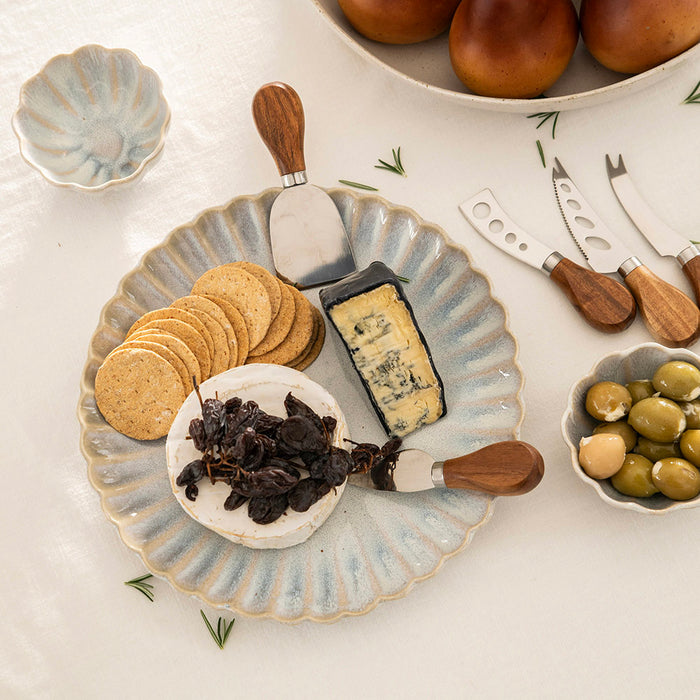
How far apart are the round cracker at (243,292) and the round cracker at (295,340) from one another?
4 cm

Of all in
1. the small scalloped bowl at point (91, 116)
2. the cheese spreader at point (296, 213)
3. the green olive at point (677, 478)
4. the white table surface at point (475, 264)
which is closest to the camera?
the green olive at point (677, 478)

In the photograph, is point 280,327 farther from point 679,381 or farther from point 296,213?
point 679,381

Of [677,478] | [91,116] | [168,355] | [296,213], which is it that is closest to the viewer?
[677,478]

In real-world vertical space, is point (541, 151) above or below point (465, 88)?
below

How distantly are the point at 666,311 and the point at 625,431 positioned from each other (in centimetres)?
26

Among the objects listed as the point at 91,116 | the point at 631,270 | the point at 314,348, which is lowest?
the point at 631,270

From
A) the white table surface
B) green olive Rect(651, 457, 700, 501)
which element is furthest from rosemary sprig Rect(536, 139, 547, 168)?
green olive Rect(651, 457, 700, 501)

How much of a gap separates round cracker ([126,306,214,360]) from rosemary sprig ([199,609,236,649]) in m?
0.47

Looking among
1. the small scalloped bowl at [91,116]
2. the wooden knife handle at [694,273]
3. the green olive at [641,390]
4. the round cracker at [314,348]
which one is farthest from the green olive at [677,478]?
the small scalloped bowl at [91,116]

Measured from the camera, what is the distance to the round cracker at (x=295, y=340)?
4.56 feet

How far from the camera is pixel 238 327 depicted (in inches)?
54.2

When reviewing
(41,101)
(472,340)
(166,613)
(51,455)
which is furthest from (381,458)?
(41,101)

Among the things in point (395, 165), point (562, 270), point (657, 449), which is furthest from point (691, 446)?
point (395, 165)

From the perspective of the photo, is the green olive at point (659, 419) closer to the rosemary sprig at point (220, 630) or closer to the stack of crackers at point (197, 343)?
the stack of crackers at point (197, 343)
